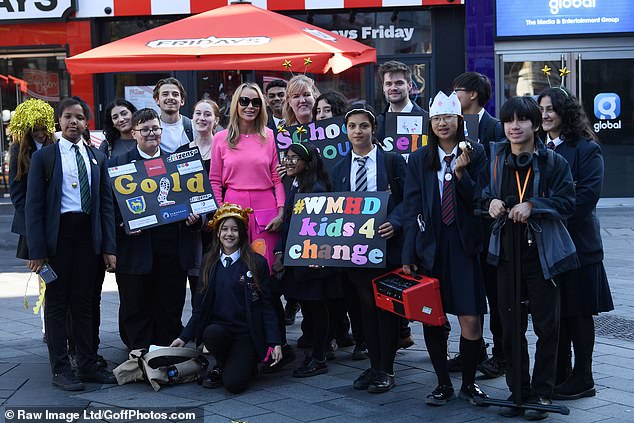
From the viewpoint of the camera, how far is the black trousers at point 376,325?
21.1 feet

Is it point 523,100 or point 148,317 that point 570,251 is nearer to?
point 523,100

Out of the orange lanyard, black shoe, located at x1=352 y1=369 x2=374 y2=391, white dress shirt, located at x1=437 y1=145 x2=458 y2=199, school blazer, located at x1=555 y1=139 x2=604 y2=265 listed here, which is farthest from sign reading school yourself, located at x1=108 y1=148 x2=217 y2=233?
school blazer, located at x1=555 y1=139 x2=604 y2=265

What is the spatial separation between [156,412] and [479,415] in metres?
1.93

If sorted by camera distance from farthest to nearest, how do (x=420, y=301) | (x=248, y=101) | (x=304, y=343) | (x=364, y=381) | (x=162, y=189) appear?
(x=304, y=343) < (x=248, y=101) < (x=162, y=189) < (x=364, y=381) < (x=420, y=301)

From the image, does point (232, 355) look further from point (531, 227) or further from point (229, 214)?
point (531, 227)

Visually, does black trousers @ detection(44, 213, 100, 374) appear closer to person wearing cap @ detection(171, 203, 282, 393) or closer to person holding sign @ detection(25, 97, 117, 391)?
person holding sign @ detection(25, 97, 117, 391)

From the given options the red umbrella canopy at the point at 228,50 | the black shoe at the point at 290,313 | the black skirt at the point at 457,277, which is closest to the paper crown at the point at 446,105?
the black skirt at the point at 457,277

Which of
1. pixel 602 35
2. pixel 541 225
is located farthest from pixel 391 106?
pixel 602 35

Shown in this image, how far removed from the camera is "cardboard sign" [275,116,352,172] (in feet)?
23.7

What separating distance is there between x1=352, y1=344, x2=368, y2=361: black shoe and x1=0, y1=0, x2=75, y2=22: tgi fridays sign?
10012 mm

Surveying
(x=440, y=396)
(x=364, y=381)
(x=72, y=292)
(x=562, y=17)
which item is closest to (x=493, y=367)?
(x=440, y=396)

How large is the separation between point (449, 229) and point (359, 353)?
5.72ft

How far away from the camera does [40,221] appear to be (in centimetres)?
647

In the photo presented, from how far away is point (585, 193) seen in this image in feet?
19.6
